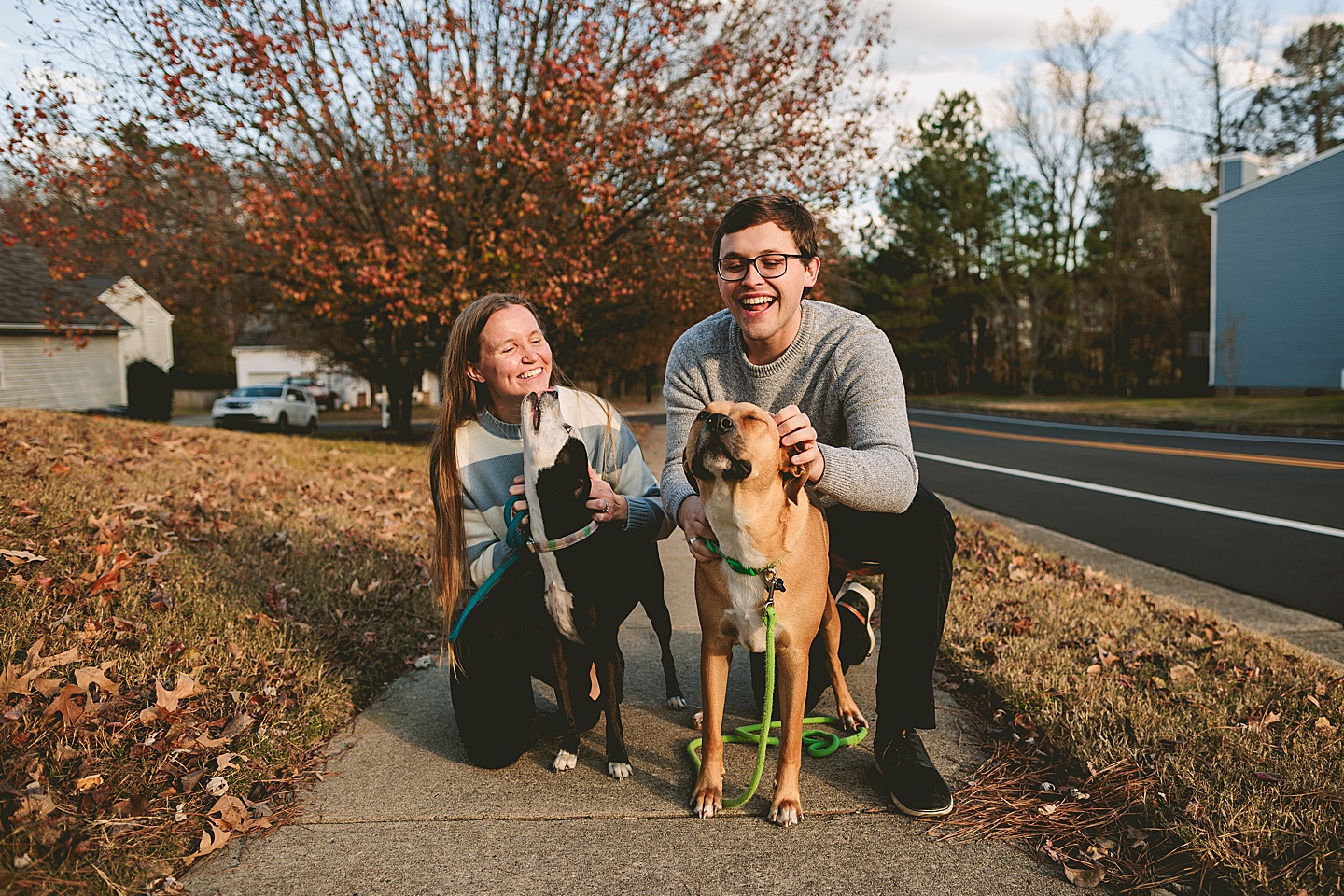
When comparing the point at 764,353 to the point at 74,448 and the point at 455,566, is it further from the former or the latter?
the point at 74,448

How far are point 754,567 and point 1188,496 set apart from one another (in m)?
8.64

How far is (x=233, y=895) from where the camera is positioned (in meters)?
2.24

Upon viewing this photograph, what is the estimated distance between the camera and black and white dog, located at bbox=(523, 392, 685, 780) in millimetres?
2748

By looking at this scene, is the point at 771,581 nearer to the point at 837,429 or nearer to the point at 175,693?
the point at 837,429

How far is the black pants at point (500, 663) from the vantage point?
9.87ft

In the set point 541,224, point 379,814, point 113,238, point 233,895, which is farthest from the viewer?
point 541,224

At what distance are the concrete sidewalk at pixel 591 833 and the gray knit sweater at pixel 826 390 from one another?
989 mm

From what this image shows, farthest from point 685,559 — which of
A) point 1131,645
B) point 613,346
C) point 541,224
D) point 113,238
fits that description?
point 613,346

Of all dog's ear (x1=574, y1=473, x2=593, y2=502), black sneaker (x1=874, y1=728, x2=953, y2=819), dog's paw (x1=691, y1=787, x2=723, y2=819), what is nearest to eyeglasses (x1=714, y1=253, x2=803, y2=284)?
dog's ear (x1=574, y1=473, x2=593, y2=502)

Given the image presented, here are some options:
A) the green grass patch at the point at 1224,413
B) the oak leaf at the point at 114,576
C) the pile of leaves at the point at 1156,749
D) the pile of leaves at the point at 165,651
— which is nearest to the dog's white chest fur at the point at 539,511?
the pile of leaves at the point at 165,651

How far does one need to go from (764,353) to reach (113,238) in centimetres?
1194

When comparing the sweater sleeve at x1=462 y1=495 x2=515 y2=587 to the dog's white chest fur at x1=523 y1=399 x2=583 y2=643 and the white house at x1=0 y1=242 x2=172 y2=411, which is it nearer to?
the dog's white chest fur at x1=523 y1=399 x2=583 y2=643

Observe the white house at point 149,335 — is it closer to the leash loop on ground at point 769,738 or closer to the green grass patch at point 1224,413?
the green grass patch at point 1224,413

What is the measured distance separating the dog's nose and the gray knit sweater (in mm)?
503
